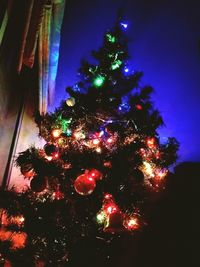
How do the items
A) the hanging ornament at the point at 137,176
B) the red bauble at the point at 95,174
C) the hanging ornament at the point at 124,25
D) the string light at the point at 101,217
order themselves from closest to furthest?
1. the red bauble at the point at 95,174
2. the string light at the point at 101,217
3. the hanging ornament at the point at 137,176
4. the hanging ornament at the point at 124,25

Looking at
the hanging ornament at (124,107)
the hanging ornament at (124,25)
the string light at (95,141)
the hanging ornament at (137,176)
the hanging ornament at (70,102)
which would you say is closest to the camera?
the hanging ornament at (137,176)

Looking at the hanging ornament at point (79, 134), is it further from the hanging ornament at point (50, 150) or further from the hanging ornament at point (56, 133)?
the hanging ornament at point (50, 150)

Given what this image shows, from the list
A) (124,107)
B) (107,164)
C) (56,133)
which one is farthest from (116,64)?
(107,164)

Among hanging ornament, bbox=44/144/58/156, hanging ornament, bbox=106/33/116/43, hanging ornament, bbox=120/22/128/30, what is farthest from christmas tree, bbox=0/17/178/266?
hanging ornament, bbox=120/22/128/30

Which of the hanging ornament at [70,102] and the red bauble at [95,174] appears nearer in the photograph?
the red bauble at [95,174]

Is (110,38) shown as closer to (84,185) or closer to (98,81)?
(98,81)

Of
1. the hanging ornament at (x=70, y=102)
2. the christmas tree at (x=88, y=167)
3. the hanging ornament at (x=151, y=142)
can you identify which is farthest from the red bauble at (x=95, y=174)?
the hanging ornament at (x=70, y=102)

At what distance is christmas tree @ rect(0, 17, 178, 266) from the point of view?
3963 millimetres

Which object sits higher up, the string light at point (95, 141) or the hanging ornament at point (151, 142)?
the hanging ornament at point (151, 142)

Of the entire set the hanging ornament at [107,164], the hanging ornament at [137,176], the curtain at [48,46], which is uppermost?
the curtain at [48,46]

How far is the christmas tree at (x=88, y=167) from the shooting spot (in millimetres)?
3963

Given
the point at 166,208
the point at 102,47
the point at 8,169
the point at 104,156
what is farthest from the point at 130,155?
the point at 166,208

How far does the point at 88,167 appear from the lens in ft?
13.8

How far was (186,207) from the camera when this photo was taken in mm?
9109
